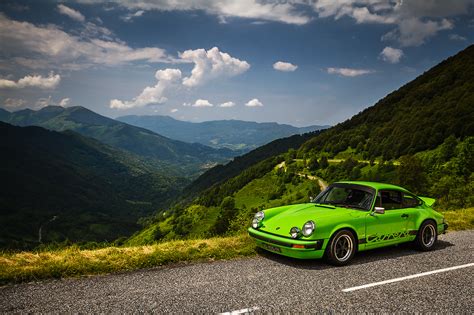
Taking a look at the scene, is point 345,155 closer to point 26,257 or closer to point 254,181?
point 254,181

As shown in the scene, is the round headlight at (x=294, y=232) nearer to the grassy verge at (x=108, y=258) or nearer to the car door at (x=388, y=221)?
the grassy verge at (x=108, y=258)

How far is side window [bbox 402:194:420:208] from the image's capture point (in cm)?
1055

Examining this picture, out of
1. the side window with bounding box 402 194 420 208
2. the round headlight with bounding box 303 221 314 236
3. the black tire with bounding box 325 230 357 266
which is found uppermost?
the side window with bounding box 402 194 420 208

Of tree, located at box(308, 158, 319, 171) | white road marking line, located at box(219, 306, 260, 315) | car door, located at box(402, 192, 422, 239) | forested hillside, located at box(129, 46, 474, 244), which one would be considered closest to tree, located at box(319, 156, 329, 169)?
forested hillside, located at box(129, 46, 474, 244)

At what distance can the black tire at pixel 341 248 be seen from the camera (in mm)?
8703

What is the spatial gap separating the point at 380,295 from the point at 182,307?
12.6 feet

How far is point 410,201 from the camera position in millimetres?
10742

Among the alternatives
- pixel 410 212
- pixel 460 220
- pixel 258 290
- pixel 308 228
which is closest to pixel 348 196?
pixel 410 212

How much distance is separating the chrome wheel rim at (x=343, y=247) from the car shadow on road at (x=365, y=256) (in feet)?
1.00

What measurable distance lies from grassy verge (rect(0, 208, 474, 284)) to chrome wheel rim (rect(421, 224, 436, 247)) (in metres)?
5.30

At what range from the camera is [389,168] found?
9731 centimetres

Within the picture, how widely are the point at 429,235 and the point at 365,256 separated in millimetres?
2552

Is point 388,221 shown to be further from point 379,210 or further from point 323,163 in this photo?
point 323,163

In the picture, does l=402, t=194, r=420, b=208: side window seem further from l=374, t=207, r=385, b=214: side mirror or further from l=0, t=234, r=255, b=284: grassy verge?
l=0, t=234, r=255, b=284: grassy verge
